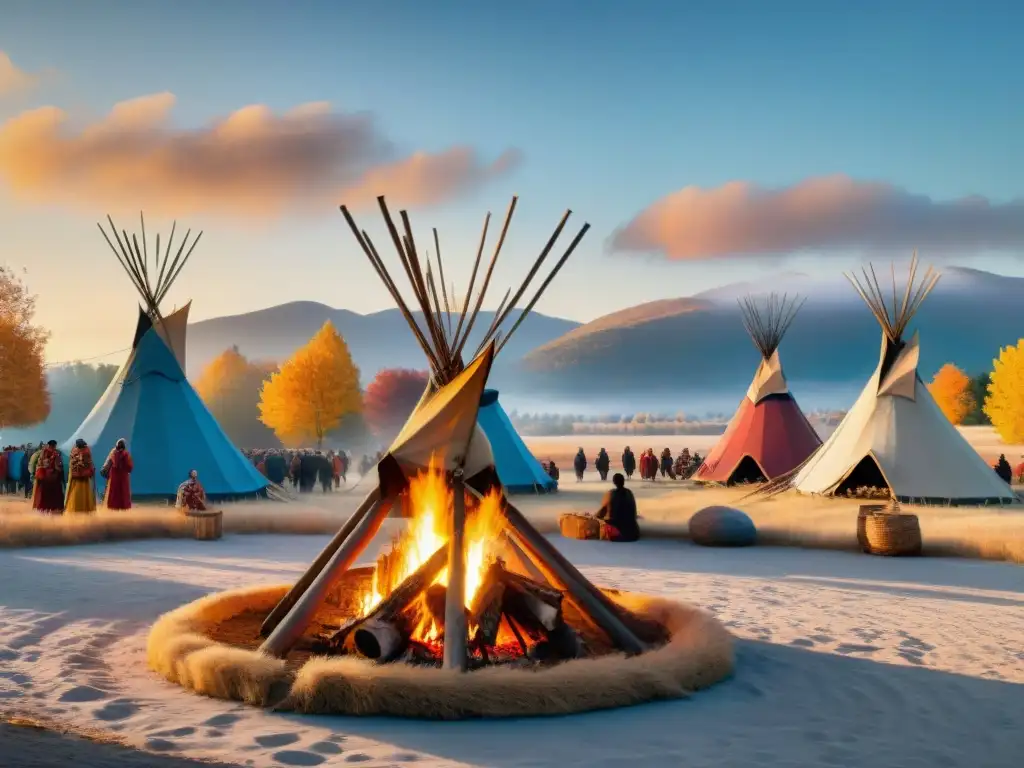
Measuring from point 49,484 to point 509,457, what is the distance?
34.9 ft

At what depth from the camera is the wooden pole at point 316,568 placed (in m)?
7.67

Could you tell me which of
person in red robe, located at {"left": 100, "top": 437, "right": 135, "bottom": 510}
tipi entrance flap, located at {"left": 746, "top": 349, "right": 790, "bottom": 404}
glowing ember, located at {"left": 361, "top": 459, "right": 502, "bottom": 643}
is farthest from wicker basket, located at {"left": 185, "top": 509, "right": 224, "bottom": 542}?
tipi entrance flap, located at {"left": 746, "top": 349, "right": 790, "bottom": 404}

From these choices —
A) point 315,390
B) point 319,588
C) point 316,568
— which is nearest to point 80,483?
point 316,568

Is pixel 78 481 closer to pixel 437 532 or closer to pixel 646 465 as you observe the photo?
pixel 437 532

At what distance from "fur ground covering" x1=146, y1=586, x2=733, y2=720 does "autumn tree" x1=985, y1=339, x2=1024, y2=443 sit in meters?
46.2

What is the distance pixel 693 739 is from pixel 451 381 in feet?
10.1

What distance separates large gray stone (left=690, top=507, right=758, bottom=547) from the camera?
51.2ft

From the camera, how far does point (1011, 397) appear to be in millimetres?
48969

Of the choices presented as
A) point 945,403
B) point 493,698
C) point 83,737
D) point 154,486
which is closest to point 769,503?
point 154,486

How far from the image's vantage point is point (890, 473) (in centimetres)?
2077

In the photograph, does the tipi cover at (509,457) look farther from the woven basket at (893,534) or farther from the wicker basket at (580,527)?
the woven basket at (893,534)

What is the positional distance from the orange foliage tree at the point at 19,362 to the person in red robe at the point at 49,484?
26.6m

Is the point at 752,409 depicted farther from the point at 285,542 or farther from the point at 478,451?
the point at 478,451

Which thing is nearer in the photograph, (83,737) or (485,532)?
(83,737)
